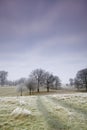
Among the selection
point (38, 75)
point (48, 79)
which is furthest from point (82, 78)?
point (38, 75)

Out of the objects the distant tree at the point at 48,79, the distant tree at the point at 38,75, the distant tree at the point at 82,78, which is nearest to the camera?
the distant tree at the point at 82,78

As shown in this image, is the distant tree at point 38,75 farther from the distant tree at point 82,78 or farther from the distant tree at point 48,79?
the distant tree at point 82,78

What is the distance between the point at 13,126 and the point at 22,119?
159 cm

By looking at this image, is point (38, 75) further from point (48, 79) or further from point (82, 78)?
point (82, 78)

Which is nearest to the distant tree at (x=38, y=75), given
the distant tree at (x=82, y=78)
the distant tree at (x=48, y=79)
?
the distant tree at (x=48, y=79)

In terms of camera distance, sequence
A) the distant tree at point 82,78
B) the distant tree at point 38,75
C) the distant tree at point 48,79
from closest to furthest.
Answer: the distant tree at point 82,78, the distant tree at point 38,75, the distant tree at point 48,79

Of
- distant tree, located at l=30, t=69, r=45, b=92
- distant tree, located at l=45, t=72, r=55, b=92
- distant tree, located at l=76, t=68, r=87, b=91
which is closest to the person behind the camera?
distant tree, located at l=76, t=68, r=87, b=91

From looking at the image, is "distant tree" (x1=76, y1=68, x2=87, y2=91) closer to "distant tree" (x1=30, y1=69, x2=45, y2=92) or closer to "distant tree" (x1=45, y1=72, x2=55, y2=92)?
"distant tree" (x1=45, y1=72, x2=55, y2=92)

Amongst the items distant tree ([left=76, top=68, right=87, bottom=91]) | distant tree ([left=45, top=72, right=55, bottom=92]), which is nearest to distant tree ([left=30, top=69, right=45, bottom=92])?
distant tree ([left=45, top=72, right=55, bottom=92])

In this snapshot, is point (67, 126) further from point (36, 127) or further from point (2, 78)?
point (2, 78)

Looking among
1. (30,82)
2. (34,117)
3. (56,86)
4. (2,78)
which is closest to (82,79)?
(56,86)

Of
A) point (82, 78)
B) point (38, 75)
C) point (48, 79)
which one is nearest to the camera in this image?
point (82, 78)

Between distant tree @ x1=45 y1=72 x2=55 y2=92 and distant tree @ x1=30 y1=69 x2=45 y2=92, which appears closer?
distant tree @ x1=30 y1=69 x2=45 y2=92

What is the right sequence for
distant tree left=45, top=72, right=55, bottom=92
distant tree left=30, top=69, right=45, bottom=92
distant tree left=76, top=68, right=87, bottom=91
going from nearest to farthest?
distant tree left=76, top=68, right=87, bottom=91 < distant tree left=30, top=69, right=45, bottom=92 < distant tree left=45, top=72, right=55, bottom=92
